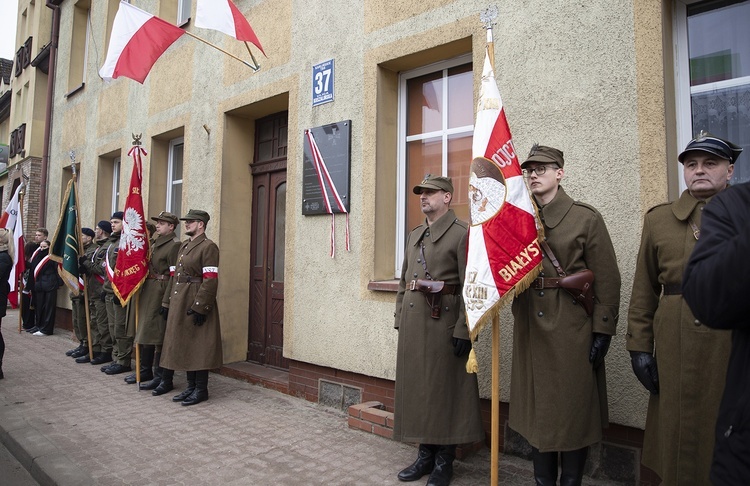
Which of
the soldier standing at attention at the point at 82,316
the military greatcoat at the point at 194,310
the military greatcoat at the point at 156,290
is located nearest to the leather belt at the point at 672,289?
the military greatcoat at the point at 194,310

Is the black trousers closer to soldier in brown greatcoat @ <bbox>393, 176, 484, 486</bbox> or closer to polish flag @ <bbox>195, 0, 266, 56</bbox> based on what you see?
polish flag @ <bbox>195, 0, 266, 56</bbox>

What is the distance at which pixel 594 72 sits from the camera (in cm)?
358

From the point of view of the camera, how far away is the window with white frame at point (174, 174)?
27.7 ft

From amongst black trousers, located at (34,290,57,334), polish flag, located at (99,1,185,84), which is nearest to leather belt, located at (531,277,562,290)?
polish flag, located at (99,1,185,84)

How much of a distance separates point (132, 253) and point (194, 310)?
1.60m

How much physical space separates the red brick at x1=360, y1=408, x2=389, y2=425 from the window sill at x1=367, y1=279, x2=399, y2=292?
1045 millimetres

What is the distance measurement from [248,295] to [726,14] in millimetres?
5880

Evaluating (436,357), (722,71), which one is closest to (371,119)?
(436,357)

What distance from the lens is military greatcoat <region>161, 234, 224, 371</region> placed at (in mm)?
5527

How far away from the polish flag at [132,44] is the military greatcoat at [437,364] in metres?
4.23

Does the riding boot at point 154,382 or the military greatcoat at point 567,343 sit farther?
the riding boot at point 154,382

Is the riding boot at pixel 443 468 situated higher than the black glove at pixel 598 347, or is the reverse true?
the black glove at pixel 598 347

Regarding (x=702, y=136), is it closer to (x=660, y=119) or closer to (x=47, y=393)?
(x=660, y=119)

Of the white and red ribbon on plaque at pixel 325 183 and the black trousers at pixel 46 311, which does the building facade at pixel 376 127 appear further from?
the black trousers at pixel 46 311
